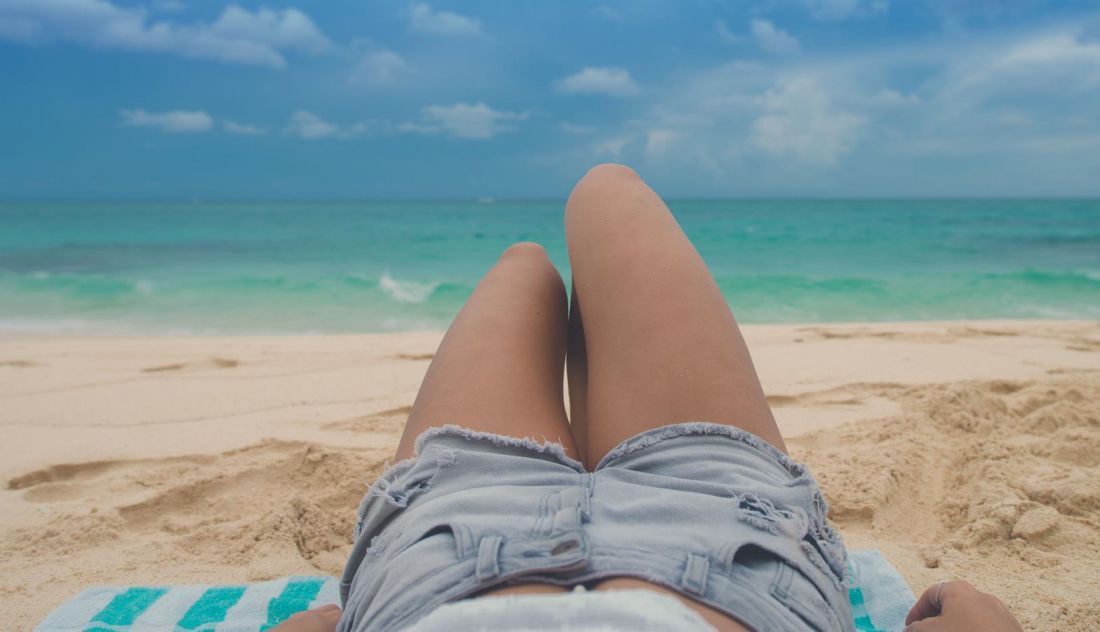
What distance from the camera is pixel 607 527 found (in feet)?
2.79

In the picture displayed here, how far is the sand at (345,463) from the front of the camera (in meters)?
1.66

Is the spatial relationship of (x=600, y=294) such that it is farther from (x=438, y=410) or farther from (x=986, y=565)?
(x=986, y=565)

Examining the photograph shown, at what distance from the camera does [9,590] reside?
1.57 metres

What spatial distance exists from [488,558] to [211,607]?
101 centimetres

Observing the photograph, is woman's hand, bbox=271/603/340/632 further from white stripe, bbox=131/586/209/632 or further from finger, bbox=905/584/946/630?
finger, bbox=905/584/946/630

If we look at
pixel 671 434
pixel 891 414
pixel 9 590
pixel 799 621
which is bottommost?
pixel 9 590

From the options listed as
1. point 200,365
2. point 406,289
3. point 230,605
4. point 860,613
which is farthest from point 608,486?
point 406,289

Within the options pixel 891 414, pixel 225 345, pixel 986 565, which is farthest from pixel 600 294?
pixel 225 345

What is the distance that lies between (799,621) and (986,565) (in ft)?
3.55

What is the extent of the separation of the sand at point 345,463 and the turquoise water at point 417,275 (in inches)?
141

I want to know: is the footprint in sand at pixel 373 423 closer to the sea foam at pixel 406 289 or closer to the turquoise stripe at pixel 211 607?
the turquoise stripe at pixel 211 607

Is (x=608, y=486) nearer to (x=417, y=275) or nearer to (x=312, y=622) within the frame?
(x=312, y=622)

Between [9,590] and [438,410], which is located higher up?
[438,410]

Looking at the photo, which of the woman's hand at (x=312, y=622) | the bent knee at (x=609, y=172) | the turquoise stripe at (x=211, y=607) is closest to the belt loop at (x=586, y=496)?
the woman's hand at (x=312, y=622)
